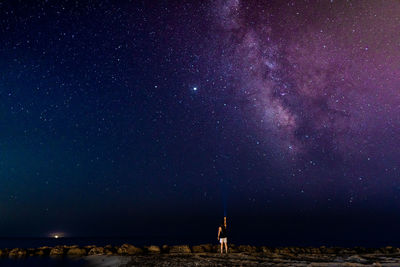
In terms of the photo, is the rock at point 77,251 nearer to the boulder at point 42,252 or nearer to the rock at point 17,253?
the boulder at point 42,252

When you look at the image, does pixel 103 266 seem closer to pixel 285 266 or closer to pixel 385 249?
pixel 285 266

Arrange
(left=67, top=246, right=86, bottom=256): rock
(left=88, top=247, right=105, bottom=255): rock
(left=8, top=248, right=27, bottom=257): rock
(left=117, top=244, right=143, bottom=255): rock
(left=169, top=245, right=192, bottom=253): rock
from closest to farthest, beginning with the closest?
(left=169, top=245, right=192, bottom=253): rock
(left=117, top=244, right=143, bottom=255): rock
(left=88, top=247, right=105, bottom=255): rock
(left=67, top=246, right=86, bottom=256): rock
(left=8, top=248, right=27, bottom=257): rock

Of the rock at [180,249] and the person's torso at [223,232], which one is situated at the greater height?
the person's torso at [223,232]

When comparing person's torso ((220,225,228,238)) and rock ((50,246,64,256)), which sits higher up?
person's torso ((220,225,228,238))

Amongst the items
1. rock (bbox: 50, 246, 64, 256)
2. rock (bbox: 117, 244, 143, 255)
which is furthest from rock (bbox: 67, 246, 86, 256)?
rock (bbox: 117, 244, 143, 255)

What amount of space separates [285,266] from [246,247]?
1382 centimetres

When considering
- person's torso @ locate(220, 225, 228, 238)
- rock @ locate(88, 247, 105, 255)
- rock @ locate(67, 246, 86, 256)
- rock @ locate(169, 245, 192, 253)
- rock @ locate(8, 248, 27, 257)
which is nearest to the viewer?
person's torso @ locate(220, 225, 228, 238)

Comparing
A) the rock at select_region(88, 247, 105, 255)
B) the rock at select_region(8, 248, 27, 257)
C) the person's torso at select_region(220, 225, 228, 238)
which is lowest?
the rock at select_region(8, 248, 27, 257)

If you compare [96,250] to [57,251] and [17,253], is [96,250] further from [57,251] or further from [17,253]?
[17,253]

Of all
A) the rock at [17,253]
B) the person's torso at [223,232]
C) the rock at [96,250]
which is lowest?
the rock at [17,253]

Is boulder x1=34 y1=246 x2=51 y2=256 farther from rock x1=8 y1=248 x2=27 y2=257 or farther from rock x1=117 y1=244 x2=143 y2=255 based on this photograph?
rock x1=117 y1=244 x2=143 y2=255

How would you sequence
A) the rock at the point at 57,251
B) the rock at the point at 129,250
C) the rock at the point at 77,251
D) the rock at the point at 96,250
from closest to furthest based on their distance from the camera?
the rock at the point at 129,250 → the rock at the point at 96,250 → the rock at the point at 77,251 → the rock at the point at 57,251

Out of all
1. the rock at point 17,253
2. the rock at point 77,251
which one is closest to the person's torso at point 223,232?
the rock at point 77,251

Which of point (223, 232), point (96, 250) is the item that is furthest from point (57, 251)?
point (223, 232)
